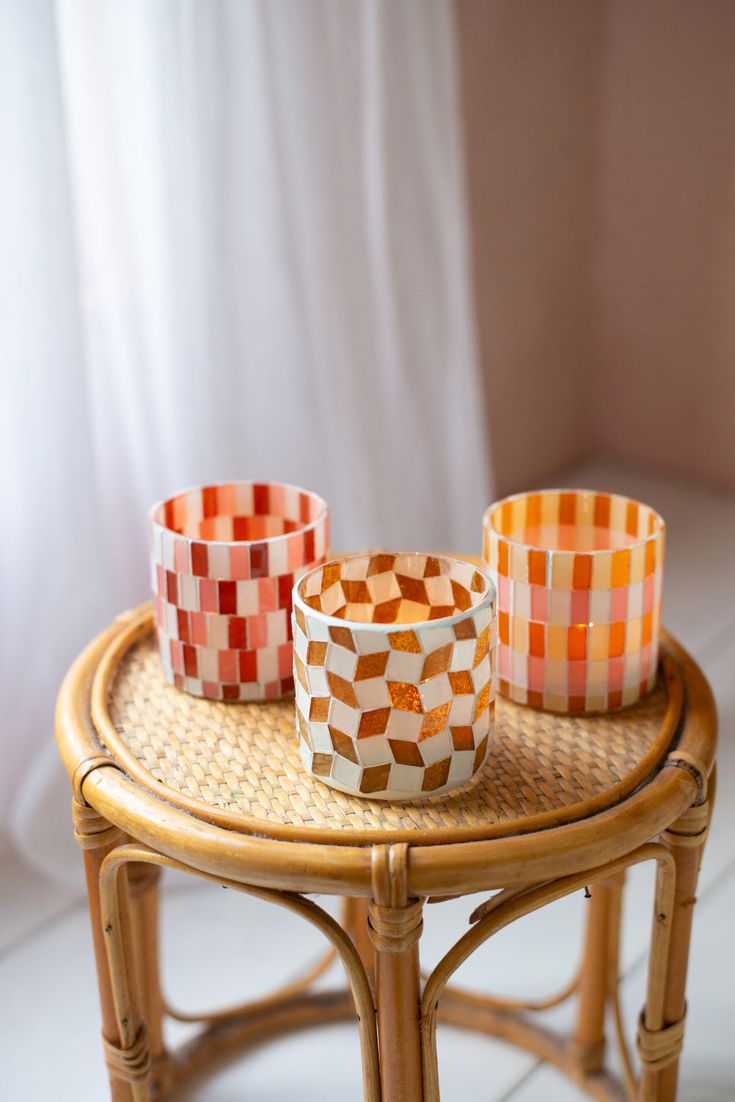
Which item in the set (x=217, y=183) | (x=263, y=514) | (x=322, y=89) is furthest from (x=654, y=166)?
(x=263, y=514)

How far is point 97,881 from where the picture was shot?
826 mm

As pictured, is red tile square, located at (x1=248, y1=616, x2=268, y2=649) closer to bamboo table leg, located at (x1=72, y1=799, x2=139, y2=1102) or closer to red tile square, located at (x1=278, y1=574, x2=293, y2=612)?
red tile square, located at (x1=278, y1=574, x2=293, y2=612)

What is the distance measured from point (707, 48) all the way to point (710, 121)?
11 cm

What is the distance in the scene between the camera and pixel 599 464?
7.53 feet

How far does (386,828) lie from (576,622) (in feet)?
0.66

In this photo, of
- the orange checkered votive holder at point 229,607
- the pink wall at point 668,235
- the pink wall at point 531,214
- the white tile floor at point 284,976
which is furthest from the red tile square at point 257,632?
the pink wall at point 668,235

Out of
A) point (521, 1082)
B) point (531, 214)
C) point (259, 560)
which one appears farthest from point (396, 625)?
point (531, 214)

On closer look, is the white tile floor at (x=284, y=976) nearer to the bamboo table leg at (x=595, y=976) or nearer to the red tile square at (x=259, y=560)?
the bamboo table leg at (x=595, y=976)

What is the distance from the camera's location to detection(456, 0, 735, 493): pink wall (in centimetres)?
197

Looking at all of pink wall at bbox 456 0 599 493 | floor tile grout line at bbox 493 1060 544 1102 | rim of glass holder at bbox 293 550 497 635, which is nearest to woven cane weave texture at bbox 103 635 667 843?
rim of glass holder at bbox 293 550 497 635

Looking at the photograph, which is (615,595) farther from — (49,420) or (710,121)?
(710,121)

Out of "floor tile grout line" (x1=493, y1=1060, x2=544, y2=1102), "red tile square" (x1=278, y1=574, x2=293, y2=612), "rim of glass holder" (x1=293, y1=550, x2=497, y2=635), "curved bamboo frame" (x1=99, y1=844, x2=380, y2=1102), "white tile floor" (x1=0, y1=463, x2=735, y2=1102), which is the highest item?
"rim of glass holder" (x1=293, y1=550, x2=497, y2=635)

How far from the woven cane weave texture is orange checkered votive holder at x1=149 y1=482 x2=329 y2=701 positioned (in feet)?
0.06

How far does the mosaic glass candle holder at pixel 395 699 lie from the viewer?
28.6 inches
